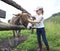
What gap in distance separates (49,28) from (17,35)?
17.4 ft

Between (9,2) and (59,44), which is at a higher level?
(9,2)

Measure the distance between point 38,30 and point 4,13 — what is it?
1.06 m

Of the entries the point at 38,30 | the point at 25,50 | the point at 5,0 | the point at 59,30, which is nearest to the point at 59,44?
the point at 25,50

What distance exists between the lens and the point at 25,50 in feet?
35.7

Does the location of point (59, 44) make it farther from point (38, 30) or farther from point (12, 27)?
point (38, 30)

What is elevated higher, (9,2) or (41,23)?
A: (9,2)

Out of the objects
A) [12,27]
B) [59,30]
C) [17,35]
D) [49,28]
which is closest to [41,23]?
[12,27]

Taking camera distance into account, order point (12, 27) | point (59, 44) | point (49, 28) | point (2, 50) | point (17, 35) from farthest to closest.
Answer: point (49, 28) < point (17, 35) < point (59, 44) < point (12, 27) < point (2, 50)

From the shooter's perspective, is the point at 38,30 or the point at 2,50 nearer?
the point at 2,50

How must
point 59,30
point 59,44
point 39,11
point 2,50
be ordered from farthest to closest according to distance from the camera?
point 59,30 < point 59,44 < point 39,11 < point 2,50

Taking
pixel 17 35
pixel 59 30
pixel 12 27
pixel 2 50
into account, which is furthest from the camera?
pixel 59 30

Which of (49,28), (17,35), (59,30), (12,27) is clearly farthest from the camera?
(49,28)

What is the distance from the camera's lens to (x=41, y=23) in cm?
977

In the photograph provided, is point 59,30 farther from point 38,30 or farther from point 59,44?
point 38,30
